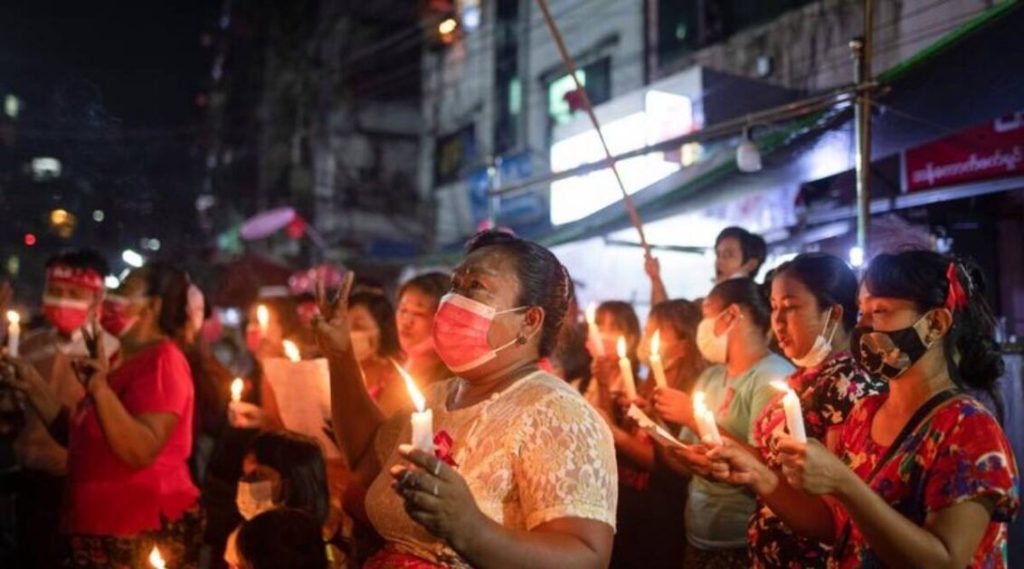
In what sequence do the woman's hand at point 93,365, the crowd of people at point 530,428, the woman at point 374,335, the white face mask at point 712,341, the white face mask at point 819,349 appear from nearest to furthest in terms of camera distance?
the crowd of people at point 530,428 → the white face mask at point 819,349 → the woman's hand at point 93,365 → the white face mask at point 712,341 → the woman at point 374,335

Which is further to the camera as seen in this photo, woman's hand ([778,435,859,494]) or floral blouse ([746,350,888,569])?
floral blouse ([746,350,888,569])

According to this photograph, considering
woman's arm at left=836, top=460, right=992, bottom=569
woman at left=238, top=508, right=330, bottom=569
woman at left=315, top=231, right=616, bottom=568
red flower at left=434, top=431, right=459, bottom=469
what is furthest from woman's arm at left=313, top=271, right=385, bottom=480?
woman's arm at left=836, top=460, right=992, bottom=569

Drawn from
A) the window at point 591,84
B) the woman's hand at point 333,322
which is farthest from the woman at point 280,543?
the window at point 591,84

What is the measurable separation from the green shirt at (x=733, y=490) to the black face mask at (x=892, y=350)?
1242 mm

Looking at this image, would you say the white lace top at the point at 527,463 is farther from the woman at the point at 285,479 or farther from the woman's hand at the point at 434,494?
the woman at the point at 285,479

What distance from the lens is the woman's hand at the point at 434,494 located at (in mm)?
1828

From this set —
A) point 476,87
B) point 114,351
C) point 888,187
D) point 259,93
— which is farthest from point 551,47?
point 259,93

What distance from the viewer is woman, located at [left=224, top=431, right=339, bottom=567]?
4254mm

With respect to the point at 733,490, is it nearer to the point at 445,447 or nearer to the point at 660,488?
the point at 660,488

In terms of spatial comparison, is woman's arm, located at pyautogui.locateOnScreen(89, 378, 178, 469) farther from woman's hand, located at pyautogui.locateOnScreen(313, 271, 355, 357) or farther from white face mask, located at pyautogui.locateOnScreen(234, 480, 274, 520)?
woman's hand, located at pyautogui.locateOnScreen(313, 271, 355, 357)

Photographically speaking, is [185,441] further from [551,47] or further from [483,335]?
[551,47]

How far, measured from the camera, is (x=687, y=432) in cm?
480

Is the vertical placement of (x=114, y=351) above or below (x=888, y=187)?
below

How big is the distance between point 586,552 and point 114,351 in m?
4.36
